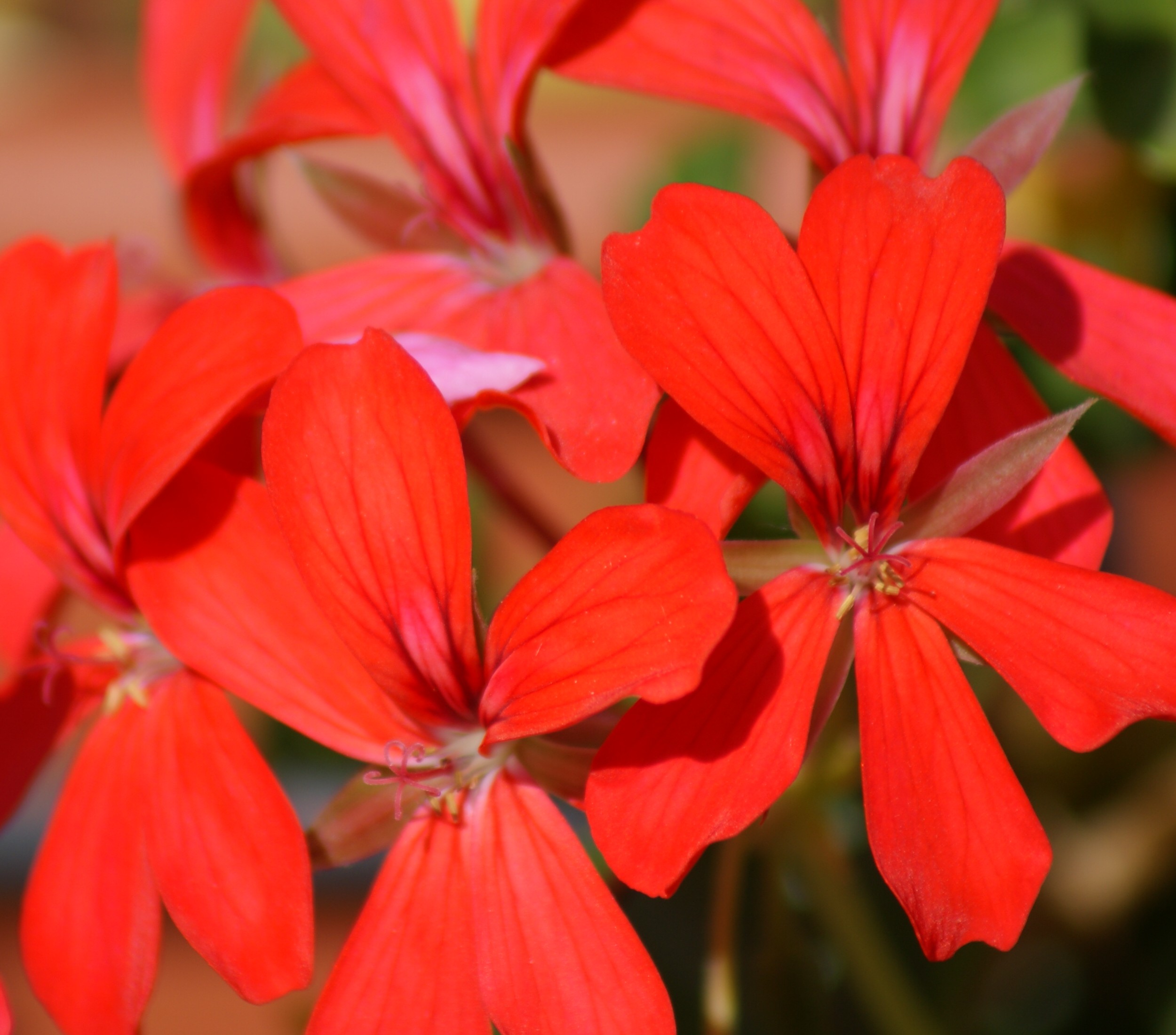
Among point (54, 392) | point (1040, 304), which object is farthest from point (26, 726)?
point (1040, 304)

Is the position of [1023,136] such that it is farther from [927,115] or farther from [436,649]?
[436,649]

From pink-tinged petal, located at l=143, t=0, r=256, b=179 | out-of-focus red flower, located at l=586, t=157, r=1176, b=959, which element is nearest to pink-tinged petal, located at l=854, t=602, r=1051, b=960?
out-of-focus red flower, located at l=586, t=157, r=1176, b=959

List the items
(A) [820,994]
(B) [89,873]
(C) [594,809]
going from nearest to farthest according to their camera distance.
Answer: (C) [594,809] < (B) [89,873] < (A) [820,994]

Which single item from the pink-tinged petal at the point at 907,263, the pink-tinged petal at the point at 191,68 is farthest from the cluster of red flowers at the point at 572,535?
the pink-tinged petal at the point at 191,68

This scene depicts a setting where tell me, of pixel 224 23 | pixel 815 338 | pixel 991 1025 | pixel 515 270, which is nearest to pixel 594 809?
pixel 815 338

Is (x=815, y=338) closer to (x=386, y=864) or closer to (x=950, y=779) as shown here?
(x=950, y=779)

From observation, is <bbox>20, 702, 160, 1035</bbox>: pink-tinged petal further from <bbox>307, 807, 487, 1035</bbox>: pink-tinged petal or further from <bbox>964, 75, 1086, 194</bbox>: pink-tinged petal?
<bbox>964, 75, 1086, 194</bbox>: pink-tinged petal
